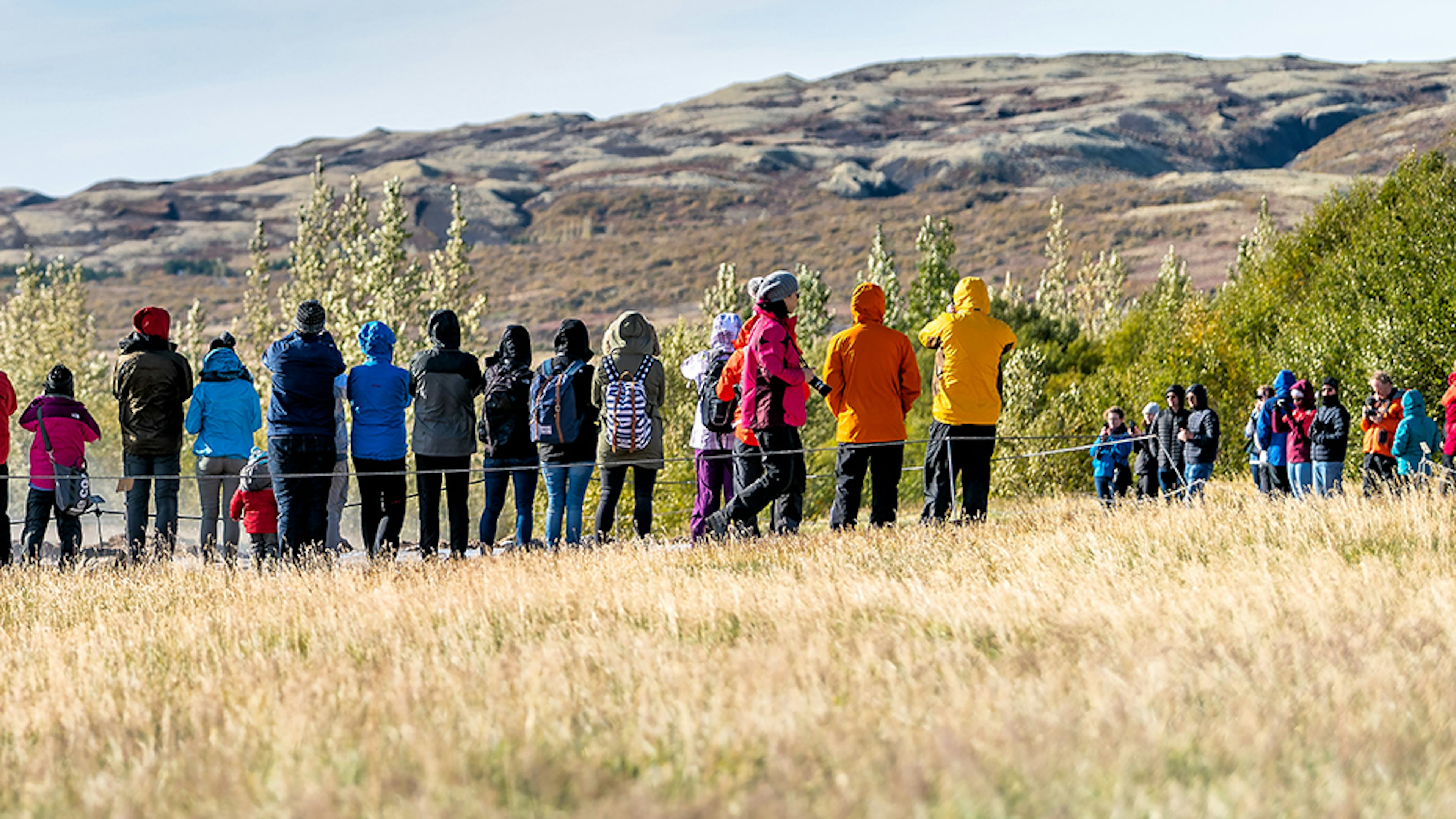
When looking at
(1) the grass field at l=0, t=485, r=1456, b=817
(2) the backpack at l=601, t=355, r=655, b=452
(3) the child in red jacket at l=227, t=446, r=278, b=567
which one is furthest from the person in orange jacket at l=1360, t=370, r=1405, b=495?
(3) the child in red jacket at l=227, t=446, r=278, b=567

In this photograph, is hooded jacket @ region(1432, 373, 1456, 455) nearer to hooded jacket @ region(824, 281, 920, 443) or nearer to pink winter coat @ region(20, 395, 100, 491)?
hooded jacket @ region(824, 281, 920, 443)

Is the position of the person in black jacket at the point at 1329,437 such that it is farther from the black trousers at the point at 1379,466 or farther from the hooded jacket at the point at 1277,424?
the hooded jacket at the point at 1277,424

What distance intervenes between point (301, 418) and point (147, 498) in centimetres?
258

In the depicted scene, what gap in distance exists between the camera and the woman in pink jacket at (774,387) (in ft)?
33.2

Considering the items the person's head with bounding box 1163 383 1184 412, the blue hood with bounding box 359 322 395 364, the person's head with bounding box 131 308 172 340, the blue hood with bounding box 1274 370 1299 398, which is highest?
the person's head with bounding box 131 308 172 340

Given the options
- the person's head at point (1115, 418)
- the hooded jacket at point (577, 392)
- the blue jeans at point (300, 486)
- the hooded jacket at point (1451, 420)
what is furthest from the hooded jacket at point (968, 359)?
the person's head at point (1115, 418)

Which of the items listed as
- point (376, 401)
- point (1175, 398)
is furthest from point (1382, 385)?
point (376, 401)

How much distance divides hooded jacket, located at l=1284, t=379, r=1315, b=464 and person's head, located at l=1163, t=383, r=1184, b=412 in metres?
1.66

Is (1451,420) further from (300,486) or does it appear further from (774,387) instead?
(300,486)

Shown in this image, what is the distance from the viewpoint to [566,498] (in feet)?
39.1

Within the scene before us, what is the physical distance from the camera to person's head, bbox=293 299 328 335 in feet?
34.8

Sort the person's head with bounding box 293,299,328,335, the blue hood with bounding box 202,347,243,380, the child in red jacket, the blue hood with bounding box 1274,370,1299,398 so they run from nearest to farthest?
1. the person's head with bounding box 293,299,328,335
2. the blue hood with bounding box 202,347,243,380
3. the child in red jacket
4. the blue hood with bounding box 1274,370,1299,398

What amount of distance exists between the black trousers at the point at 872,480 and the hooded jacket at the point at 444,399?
306 cm

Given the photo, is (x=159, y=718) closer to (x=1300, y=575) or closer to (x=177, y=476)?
(x=1300, y=575)
